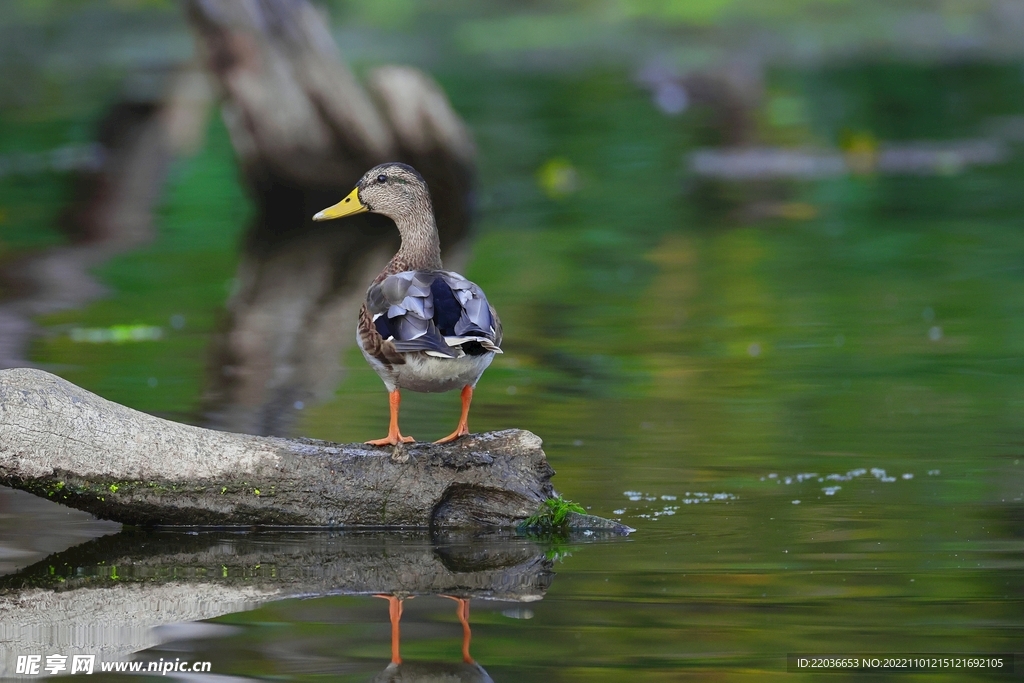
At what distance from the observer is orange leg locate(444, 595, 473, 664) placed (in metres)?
5.05

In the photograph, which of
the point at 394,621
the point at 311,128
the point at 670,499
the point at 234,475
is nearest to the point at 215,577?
the point at 234,475

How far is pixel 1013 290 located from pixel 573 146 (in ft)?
40.2

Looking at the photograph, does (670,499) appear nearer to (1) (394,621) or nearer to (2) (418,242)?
(2) (418,242)

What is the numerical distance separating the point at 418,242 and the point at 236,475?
1252 mm

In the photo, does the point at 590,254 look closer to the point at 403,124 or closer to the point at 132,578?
the point at 403,124

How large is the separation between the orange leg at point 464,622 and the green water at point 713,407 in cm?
3

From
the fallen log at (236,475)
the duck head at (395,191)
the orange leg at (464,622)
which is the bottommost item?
the orange leg at (464,622)

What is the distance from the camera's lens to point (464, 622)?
5402 mm

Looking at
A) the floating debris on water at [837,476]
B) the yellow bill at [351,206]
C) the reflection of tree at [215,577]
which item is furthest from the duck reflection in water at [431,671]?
the yellow bill at [351,206]

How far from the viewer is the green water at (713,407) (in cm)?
525

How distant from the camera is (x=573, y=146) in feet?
78.7

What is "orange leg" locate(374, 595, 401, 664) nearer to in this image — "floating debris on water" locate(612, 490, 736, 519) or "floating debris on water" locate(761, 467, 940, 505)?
"floating debris on water" locate(612, 490, 736, 519)

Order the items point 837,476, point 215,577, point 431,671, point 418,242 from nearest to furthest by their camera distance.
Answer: point 431,671 → point 215,577 → point 418,242 → point 837,476

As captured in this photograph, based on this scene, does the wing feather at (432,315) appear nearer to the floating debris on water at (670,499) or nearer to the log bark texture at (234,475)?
the log bark texture at (234,475)
